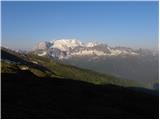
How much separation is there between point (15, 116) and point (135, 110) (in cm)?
7185

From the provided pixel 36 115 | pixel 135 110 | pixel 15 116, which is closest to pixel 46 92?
pixel 135 110

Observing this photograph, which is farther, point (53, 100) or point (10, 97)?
point (53, 100)

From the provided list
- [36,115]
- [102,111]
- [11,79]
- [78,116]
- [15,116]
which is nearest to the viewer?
[15,116]

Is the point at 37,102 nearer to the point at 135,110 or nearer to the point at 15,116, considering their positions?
the point at 15,116

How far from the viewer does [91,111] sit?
86938 millimetres

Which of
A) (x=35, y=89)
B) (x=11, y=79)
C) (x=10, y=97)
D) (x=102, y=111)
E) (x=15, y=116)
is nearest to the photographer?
(x=15, y=116)

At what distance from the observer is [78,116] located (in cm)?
7731

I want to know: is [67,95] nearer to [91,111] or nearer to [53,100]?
[53,100]

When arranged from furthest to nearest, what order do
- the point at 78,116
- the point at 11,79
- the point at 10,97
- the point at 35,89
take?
the point at 11,79 < the point at 35,89 < the point at 10,97 < the point at 78,116

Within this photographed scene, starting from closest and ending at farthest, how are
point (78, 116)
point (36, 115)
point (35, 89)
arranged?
point (36, 115) → point (78, 116) → point (35, 89)

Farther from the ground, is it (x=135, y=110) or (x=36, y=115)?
(x=36, y=115)

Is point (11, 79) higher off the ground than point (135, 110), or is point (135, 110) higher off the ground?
point (11, 79)

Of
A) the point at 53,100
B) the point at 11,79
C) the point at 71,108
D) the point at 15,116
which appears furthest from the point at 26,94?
the point at 15,116

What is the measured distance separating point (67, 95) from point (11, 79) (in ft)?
93.9
